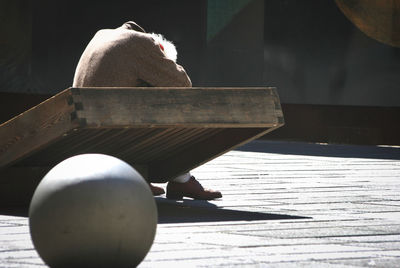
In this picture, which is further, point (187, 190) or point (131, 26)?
point (187, 190)

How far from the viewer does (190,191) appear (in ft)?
24.5

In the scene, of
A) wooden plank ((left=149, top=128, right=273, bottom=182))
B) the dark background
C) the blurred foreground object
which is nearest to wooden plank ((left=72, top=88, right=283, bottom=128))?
wooden plank ((left=149, top=128, right=273, bottom=182))

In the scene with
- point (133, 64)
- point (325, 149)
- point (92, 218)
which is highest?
point (92, 218)

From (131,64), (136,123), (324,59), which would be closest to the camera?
(136,123)

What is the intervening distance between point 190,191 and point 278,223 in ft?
4.92

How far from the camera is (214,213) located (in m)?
6.61

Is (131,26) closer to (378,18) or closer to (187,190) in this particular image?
(187,190)

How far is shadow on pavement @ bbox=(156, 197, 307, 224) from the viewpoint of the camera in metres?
6.26

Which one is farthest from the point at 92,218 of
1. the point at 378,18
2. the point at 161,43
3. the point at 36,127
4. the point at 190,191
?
the point at 378,18

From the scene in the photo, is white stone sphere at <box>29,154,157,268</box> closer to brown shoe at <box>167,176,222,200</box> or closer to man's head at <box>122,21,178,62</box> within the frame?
man's head at <box>122,21,178,62</box>

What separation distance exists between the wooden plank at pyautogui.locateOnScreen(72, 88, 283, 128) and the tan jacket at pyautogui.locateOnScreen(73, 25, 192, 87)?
1.49 feet

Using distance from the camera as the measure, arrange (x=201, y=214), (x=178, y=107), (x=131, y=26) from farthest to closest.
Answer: (x=131, y=26), (x=201, y=214), (x=178, y=107)

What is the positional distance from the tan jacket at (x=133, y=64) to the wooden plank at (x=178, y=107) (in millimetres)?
453

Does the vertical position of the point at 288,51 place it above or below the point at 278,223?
below
